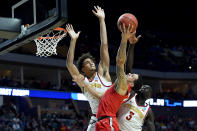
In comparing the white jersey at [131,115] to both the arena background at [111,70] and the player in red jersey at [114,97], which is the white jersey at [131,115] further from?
the arena background at [111,70]

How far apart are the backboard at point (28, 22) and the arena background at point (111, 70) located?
33.6 ft

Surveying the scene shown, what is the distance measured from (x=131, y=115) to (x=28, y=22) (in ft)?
6.66

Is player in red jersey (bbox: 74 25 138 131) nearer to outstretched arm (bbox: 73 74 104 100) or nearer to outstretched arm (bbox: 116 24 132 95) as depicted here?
outstretched arm (bbox: 116 24 132 95)

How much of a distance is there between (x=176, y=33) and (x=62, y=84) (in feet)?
36.5

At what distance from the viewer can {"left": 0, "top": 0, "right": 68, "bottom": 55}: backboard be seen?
16.7ft

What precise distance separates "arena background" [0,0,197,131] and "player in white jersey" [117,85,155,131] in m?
11.0

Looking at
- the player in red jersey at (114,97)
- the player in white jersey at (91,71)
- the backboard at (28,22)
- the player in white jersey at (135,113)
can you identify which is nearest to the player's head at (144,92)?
the player in white jersey at (135,113)

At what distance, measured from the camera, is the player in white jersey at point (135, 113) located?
4.90m

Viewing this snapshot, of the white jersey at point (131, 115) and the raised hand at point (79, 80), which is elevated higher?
the raised hand at point (79, 80)

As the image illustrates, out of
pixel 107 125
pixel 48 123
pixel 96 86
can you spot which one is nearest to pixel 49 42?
pixel 96 86

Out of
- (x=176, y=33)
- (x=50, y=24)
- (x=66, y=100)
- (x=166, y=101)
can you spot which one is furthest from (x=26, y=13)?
(x=176, y=33)

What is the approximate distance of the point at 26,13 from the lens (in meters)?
5.73

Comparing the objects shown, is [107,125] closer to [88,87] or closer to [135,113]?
[88,87]

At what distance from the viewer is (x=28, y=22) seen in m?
5.54
